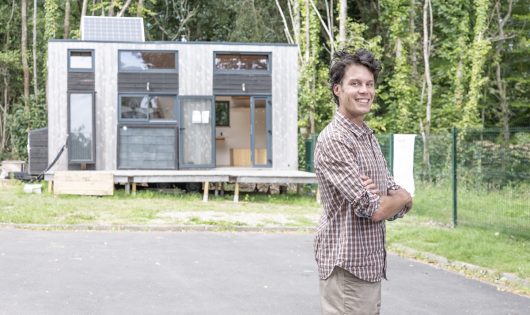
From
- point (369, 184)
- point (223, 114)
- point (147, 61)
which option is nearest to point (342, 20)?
point (223, 114)

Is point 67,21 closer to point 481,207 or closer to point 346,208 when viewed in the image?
point 481,207

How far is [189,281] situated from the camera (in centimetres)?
877

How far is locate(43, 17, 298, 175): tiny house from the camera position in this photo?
21688 millimetres

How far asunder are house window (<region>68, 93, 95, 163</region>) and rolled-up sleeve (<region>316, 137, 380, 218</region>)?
1874cm

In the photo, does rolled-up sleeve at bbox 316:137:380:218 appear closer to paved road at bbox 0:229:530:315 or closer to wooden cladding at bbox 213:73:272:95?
paved road at bbox 0:229:530:315

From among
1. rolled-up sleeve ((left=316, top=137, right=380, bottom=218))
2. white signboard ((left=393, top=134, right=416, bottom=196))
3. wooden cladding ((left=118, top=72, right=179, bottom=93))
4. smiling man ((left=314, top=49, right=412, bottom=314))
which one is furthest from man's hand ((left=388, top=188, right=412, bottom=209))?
wooden cladding ((left=118, top=72, right=179, bottom=93))

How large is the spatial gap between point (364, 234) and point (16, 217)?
12392mm

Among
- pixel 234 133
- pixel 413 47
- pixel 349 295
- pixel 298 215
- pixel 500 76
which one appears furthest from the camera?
pixel 500 76

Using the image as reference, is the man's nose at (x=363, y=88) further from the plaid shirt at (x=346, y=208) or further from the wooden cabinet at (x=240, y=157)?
the wooden cabinet at (x=240, y=157)

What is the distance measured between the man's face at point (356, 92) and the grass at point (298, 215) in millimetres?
5705

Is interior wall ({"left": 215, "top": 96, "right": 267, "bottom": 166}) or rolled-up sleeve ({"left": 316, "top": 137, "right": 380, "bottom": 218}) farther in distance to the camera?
interior wall ({"left": 215, "top": 96, "right": 267, "bottom": 166})

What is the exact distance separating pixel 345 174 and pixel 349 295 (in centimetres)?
55

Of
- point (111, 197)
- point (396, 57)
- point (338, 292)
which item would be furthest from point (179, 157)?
point (338, 292)

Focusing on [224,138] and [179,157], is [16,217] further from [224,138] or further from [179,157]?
[224,138]
